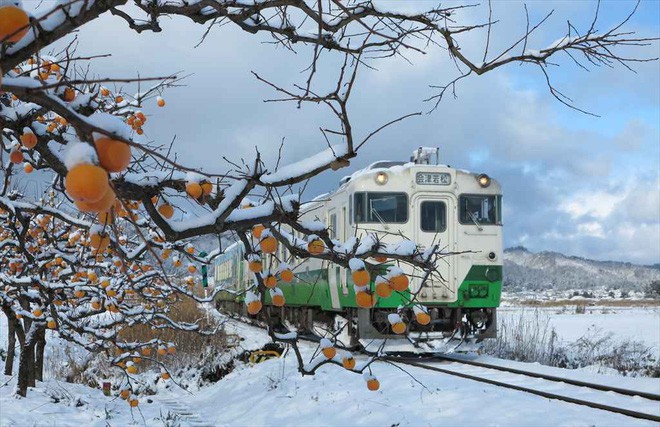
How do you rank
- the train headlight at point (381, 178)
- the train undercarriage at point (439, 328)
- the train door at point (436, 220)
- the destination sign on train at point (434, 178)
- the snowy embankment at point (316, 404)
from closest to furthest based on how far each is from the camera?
the snowy embankment at point (316, 404)
the train undercarriage at point (439, 328)
the train headlight at point (381, 178)
the train door at point (436, 220)
the destination sign on train at point (434, 178)

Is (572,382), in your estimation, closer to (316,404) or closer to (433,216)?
(316,404)

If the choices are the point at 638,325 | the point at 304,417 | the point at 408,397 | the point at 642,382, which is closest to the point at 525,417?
the point at 408,397

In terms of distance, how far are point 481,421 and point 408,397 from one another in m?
1.46

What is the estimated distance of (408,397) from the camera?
8211 millimetres

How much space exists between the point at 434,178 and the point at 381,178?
42.2 inches

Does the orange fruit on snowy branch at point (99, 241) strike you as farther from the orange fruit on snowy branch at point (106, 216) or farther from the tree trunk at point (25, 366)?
the tree trunk at point (25, 366)

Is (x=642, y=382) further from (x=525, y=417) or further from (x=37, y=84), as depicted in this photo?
(x=37, y=84)

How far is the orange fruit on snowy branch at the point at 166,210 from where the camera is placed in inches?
113

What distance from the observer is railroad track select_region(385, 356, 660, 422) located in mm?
7313

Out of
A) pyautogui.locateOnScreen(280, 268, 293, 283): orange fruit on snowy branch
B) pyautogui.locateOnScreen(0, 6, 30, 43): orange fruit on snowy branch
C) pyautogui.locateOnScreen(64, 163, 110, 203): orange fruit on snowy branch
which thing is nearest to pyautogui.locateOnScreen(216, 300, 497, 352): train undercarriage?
pyautogui.locateOnScreen(280, 268, 293, 283): orange fruit on snowy branch

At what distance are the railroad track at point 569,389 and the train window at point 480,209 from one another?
2636 mm

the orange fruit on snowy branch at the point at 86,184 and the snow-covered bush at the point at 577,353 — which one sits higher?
the orange fruit on snowy branch at the point at 86,184

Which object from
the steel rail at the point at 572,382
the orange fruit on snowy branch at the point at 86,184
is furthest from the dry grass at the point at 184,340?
the orange fruit on snowy branch at the point at 86,184

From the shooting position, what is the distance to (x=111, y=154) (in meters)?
1.39
